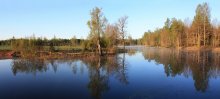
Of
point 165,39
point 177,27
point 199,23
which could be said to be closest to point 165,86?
point 199,23

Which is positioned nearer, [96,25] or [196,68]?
[196,68]

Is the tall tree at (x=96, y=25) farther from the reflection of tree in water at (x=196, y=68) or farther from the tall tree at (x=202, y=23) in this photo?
the tall tree at (x=202, y=23)

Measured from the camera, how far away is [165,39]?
→ 4306 inches

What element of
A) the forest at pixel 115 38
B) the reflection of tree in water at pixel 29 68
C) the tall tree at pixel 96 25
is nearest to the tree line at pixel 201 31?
the forest at pixel 115 38

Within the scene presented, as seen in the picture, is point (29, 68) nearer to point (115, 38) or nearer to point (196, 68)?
point (196, 68)

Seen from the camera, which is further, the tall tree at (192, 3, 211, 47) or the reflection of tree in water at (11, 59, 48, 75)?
the tall tree at (192, 3, 211, 47)

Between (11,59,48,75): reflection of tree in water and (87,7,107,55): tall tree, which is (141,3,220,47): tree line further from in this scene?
(11,59,48,75): reflection of tree in water

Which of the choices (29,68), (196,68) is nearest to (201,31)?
(196,68)

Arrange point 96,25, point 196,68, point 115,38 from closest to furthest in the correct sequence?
point 196,68 → point 96,25 → point 115,38

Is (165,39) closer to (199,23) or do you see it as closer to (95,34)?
(199,23)

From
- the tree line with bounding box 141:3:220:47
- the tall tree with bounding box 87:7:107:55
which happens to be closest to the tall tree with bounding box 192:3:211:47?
the tree line with bounding box 141:3:220:47

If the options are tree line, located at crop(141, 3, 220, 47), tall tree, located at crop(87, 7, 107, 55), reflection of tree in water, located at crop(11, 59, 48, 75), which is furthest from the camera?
tree line, located at crop(141, 3, 220, 47)

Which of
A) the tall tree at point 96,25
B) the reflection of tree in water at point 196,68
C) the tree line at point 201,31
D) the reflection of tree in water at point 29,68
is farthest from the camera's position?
the tree line at point 201,31

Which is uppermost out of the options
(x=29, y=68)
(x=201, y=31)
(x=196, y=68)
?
(x=201, y=31)
